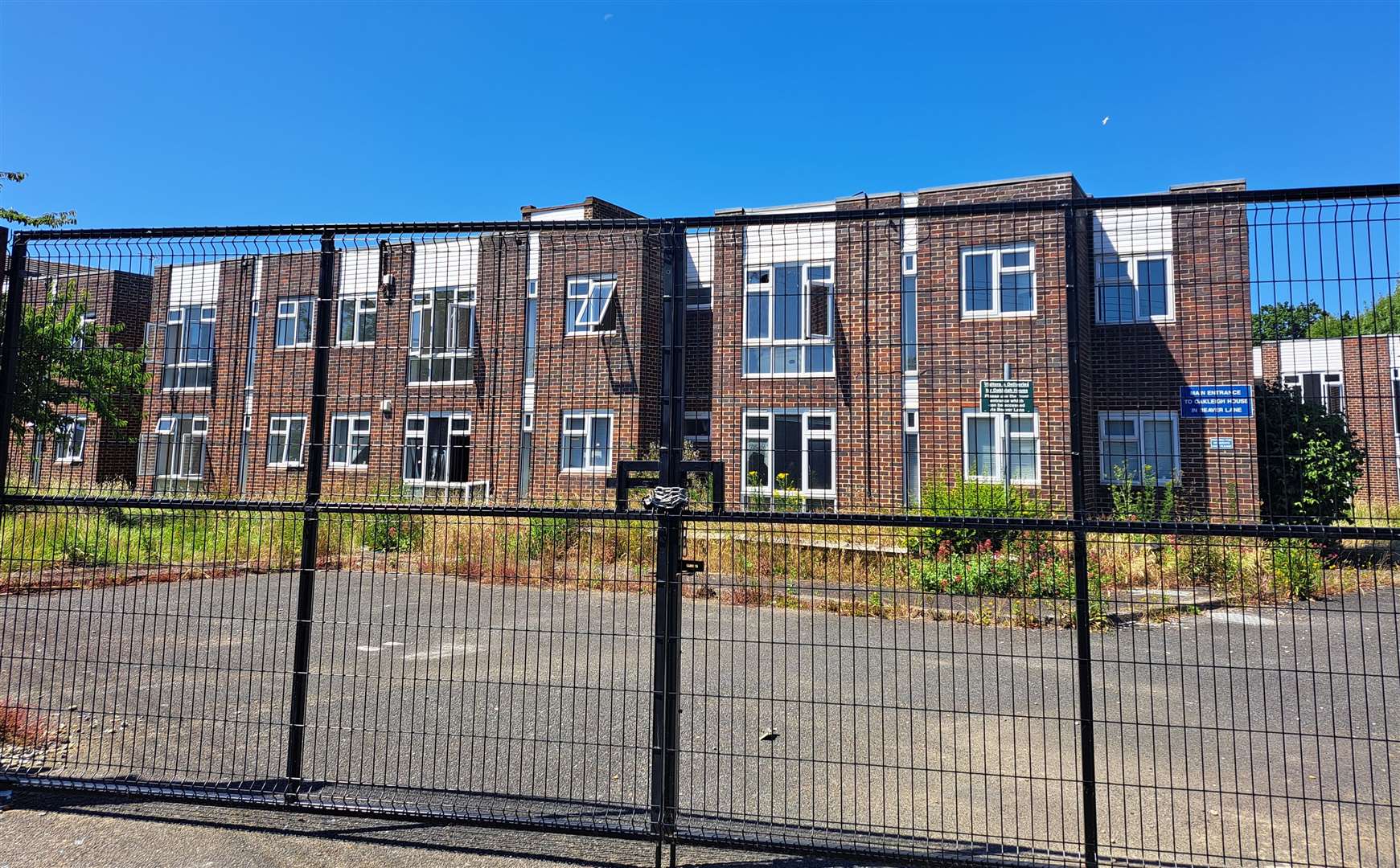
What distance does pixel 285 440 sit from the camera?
4.12m

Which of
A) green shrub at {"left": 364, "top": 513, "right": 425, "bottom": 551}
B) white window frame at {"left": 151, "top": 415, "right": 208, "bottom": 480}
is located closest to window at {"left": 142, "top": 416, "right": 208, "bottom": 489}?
white window frame at {"left": 151, "top": 415, "right": 208, "bottom": 480}

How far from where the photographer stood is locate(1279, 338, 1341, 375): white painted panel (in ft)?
10.2

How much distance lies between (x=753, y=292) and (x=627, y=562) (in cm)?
144

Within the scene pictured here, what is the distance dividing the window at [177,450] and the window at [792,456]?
2.91 meters

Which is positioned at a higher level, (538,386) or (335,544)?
(538,386)

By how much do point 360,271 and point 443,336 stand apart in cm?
61

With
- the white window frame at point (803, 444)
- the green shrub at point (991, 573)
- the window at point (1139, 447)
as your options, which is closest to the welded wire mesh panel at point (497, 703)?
the white window frame at point (803, 444)

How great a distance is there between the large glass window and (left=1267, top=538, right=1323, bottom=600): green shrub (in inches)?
179

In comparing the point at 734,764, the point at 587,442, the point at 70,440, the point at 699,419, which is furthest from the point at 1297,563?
the point at 70,440

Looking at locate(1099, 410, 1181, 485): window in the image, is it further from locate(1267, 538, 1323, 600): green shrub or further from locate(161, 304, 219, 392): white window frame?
locate(161, 304, 219, 392): white window frame

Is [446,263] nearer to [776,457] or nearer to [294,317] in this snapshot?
[294,317]

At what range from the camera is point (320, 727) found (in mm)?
5148

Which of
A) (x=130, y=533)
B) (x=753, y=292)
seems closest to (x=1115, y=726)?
(x=753, y=292)

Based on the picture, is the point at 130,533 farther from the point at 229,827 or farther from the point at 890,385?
the point at 890,385
